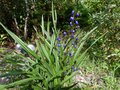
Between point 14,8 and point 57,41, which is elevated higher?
point 14,8

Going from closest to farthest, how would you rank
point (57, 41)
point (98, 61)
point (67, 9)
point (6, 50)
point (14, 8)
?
1. point (57, 41)
2. point (98, 61)
3. point (6, 50)
4. point (14, 8)
5. point (67, 9)

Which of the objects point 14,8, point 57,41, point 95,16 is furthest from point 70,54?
point 14,8

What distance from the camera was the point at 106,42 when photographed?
5184 millimetres

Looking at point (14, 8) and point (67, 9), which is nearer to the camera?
point (14, 8)

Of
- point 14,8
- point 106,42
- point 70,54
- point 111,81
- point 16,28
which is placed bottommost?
point 111,81

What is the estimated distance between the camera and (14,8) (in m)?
6.10

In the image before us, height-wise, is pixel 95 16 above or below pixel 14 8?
below

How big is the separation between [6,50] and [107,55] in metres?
1.99

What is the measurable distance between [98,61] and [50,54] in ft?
4.77

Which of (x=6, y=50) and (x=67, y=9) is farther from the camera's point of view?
(x=67, y=9)

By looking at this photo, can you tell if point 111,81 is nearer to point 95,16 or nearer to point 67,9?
point 95,16

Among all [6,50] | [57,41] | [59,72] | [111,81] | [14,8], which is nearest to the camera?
[59,72]

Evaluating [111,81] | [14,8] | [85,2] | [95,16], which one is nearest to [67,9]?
[85,2]

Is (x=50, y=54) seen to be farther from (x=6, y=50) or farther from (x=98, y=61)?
(x=6, y=50)
